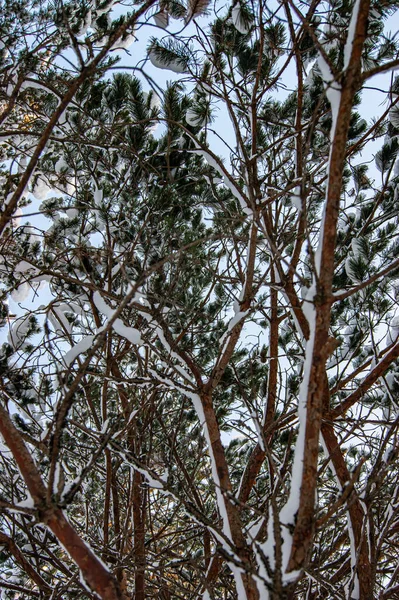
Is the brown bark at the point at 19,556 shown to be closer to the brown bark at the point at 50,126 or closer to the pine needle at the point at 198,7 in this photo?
the brown bark at the point at 50,126

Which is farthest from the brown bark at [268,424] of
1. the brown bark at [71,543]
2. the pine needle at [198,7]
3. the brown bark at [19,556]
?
the pine needle at [198,7]

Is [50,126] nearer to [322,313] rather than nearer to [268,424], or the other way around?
[322,313]

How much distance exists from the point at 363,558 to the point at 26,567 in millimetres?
1655

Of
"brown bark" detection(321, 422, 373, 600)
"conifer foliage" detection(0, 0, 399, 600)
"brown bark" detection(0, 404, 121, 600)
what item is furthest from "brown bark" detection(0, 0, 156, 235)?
"brown bark" detection(321, 422, 373, 600)

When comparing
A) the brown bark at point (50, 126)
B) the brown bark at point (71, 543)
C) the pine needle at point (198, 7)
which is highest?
the pine needle at point (198, 7)

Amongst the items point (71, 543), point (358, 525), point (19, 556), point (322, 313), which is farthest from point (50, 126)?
point (358, 525)

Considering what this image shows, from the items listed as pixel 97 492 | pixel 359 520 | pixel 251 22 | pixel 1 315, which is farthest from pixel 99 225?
pixel 359 520

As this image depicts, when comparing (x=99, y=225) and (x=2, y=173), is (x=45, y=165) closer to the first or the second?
(x=99, y=225)

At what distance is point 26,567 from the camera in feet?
7.69

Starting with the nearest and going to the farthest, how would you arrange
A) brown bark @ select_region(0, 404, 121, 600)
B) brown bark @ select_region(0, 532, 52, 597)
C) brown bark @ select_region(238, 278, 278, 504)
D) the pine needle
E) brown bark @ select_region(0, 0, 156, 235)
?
brown bark @ select_region(0, 404, 121, 600) → brown bark @ select_region(0, 0, 156, 235) → brown bark @ select_region(0, 532, 52, 597) → the pine needle → brown bark @ select_region(238, 278, 278, 504)

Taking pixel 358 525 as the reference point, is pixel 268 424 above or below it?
above

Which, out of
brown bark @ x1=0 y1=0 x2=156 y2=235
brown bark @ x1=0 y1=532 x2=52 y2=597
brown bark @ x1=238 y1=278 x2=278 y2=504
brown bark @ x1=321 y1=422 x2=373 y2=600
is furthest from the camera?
brown bark @ x1=238 y1=278 x2=278 y2=504

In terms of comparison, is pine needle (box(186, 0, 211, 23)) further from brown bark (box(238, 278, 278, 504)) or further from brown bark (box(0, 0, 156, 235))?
brown bark (box(238, 278, 278, 504))

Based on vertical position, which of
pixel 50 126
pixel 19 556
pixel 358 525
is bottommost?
pixel 19 556
